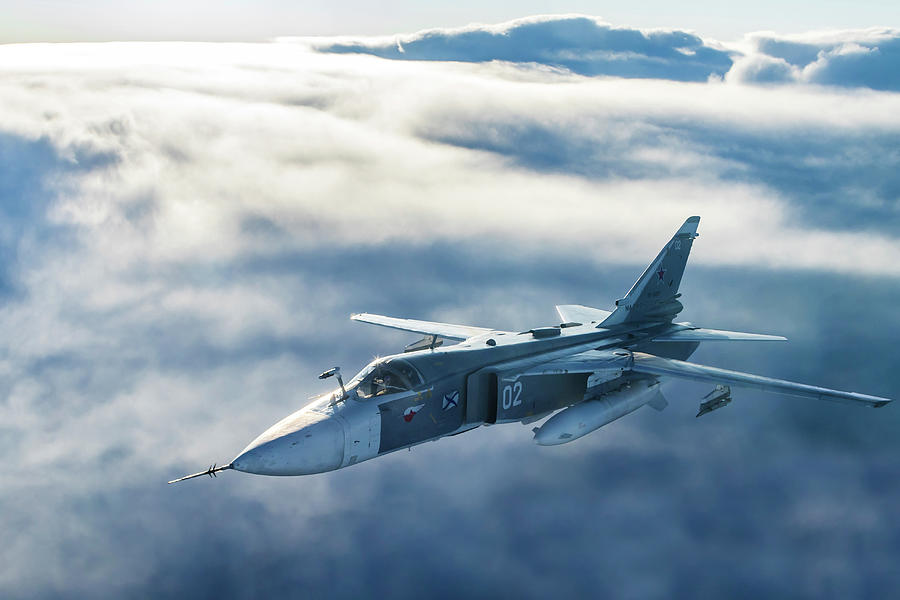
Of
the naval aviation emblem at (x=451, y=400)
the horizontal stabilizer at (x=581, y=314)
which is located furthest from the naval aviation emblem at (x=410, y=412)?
the horizontal stabilizer at (x=581, y=314)

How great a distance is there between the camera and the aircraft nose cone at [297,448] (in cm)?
1775

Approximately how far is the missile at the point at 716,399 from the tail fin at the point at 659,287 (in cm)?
511

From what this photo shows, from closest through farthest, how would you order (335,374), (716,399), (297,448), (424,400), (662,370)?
(297,448) < (335,374) < (424,400) < (662,370) < (716,399)

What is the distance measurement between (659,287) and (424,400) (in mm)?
13510

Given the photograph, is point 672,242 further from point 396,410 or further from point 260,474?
point 260,474

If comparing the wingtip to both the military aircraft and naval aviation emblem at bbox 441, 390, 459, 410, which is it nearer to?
the military aircraft

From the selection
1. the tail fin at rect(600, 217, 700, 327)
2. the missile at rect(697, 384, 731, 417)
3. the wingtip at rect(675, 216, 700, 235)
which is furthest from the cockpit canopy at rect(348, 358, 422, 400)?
the wingtip at rect(675, 216, 700, 235)

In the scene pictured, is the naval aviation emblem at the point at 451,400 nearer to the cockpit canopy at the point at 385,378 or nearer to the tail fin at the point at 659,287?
the cockpit canopy at the point at 385,378

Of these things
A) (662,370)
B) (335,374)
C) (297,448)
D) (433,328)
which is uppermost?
(335,374)

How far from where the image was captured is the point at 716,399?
2523cm

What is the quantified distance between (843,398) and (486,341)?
11.8 m

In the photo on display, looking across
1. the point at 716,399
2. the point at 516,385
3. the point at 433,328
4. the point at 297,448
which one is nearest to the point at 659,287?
the point at 716,399

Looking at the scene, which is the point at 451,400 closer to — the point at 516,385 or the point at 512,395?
the point at 512,395

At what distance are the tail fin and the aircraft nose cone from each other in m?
14.0
